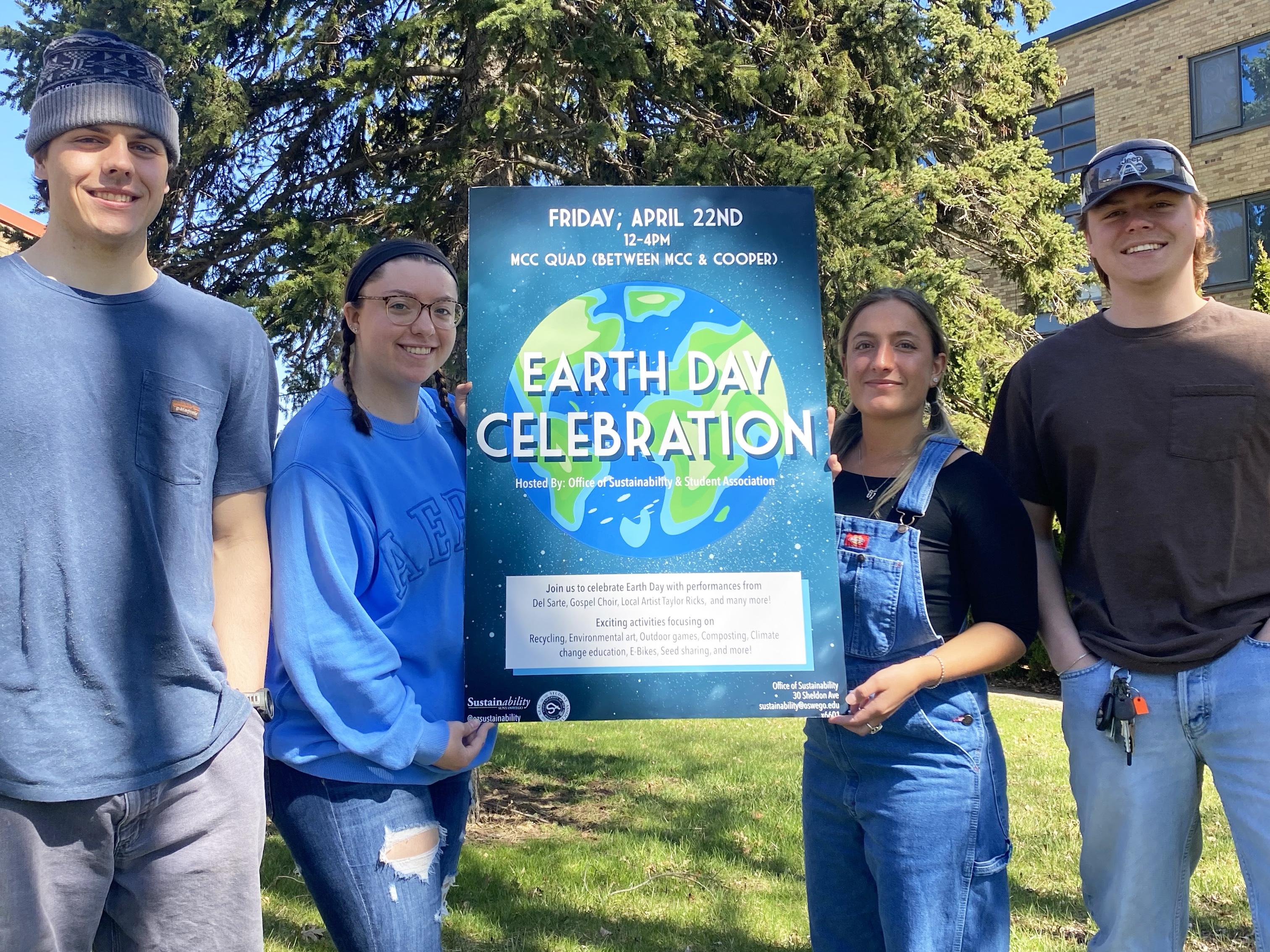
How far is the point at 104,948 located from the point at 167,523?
0.85m

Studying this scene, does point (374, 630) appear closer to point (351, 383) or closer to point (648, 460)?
point (351, 383)

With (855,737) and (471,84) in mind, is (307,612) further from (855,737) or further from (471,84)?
(471,84)

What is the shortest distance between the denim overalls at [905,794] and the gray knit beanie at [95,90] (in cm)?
176

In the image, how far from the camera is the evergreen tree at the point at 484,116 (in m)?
4.76

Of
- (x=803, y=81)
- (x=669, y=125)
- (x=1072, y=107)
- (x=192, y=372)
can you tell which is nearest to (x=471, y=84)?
(x=669, y=125)

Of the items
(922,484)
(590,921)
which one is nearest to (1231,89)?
(590,921)

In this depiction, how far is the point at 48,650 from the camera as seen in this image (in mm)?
1754

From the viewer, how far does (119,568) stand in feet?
5.99

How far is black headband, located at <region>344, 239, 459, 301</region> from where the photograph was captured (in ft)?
7.28

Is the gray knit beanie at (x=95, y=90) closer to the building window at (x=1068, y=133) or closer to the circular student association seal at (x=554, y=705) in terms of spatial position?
the circular student association seal at (x=554, y=705)

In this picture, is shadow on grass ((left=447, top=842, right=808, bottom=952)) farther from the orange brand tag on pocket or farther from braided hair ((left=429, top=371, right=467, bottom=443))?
the orange brand tag on pocket

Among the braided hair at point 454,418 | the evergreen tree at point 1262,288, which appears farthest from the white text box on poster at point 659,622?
the evergreen tree at point 1262,288

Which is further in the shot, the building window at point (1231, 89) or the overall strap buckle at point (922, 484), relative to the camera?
the building window at point (1231, 89)

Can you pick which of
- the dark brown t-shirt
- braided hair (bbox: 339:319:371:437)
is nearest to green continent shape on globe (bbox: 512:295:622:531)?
braided hair (bbox: 339:319:371:437)
